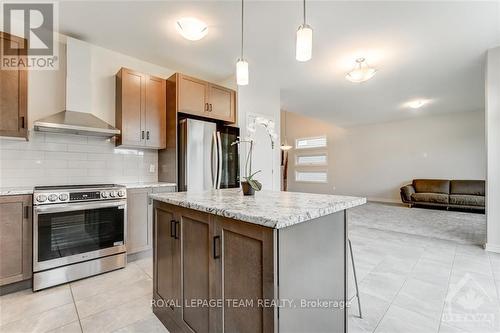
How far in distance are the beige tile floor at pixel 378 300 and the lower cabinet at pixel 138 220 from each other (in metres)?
0.22

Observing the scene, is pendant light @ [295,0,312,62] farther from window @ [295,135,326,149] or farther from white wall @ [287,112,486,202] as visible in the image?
window @ [295,135,326,149]

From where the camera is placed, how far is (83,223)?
2389 mm

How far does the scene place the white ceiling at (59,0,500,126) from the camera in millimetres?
2342

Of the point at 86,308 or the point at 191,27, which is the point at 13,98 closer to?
the point at 191,27

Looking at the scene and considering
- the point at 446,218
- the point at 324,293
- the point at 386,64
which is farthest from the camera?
the point at 446,218

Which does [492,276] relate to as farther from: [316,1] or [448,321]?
[316,1]

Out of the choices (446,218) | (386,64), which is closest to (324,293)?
(386,64)

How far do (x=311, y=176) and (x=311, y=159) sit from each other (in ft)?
2.33

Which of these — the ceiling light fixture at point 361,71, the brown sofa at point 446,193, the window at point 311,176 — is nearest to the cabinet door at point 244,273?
the ceiling light fixture at point 361,71

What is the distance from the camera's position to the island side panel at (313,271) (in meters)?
0.99

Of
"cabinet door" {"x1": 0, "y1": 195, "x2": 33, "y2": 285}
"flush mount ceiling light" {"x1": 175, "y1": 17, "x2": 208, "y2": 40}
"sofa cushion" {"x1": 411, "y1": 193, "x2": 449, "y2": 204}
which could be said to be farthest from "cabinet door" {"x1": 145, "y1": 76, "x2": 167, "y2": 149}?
"sofa cushion" {"x1": 411, "y1": 193, "x2": 449, "y2": 204}

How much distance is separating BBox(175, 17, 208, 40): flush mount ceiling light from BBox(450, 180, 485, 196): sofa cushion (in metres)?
7.53

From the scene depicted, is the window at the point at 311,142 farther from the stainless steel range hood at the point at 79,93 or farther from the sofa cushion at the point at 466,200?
the stainless steel range hood at the point at 79,93

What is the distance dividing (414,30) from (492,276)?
2811mm
